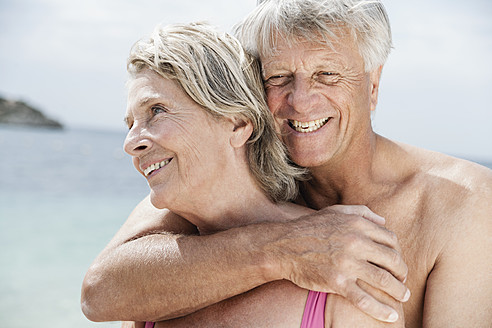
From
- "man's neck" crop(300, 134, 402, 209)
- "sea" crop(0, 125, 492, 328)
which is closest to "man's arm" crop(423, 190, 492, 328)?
"man's neck" crop(300, 134, 402, 209)

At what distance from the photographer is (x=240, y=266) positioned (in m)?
1.88

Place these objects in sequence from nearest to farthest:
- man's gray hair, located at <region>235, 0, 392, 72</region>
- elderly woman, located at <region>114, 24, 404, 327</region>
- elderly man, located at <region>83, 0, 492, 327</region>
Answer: elderly man, located at <region>83, 0, 492, 327</region>
elderly woman, located at <region>114, 24, 404, 327</region>
man's gray hair, located at <region>235, 0, 392, 72</region>

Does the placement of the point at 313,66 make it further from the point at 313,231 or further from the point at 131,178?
the point at 131,178

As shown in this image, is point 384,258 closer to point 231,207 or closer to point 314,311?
point 314,311

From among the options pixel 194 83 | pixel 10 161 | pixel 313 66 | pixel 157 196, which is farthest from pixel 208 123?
pixel 10 161

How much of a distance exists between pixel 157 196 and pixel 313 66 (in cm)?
93

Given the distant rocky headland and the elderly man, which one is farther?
the distant rocky headland

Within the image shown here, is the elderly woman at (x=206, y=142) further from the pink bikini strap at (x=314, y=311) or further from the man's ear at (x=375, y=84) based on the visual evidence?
the man's ear at (x=375, y=84)

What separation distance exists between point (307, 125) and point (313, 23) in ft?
1.54

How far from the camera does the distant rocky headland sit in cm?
5828

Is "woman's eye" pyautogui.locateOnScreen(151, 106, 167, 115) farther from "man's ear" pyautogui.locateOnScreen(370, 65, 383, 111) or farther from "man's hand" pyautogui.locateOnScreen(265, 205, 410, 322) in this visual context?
"man's ear" pyautogui.locateOnScreen(370, 65, 383, 111)

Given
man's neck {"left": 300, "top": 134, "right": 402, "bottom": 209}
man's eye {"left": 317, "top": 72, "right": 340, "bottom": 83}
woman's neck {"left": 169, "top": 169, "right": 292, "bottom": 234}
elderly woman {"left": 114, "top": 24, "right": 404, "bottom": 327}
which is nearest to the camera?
elderly woman {"left": 114, "top": 24, "right": 404, "bottom": 327}

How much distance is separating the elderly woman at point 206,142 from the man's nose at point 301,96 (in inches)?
9.1

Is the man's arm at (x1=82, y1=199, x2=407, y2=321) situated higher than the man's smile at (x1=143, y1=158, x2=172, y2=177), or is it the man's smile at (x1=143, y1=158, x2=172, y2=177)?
the man's smile at (x1=143, y1=158, x2=172, y2=177)
